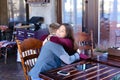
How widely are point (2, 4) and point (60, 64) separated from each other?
457cm

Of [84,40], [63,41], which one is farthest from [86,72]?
[84,40]

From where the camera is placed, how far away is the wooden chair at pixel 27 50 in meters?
2.28

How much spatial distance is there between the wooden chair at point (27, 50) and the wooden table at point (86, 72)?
1.71 feet

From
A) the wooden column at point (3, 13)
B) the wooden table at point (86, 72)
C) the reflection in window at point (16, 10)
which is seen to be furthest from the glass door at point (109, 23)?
the wooden column at point (3, 13)

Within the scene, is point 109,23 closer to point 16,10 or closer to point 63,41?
point 63,41

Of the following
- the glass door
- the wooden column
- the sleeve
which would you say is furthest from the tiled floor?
the sleeve

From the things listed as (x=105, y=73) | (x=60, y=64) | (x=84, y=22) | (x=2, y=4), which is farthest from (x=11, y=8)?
(x=105, y=73)

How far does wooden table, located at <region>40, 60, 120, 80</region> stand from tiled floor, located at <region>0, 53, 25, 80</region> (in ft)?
6.74

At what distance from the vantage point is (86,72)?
183 cm

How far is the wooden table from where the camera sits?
5.57 feet

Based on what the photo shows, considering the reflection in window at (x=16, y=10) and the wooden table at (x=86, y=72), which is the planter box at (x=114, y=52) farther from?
the reflection in window at (x=16, y=10)

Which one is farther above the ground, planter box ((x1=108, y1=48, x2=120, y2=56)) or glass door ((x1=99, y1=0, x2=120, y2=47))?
glass door ((x1=99, y1=0, x2=120, y2=47))

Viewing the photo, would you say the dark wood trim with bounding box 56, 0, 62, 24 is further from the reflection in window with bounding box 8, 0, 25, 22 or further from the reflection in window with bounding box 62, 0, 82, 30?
the reflection in window with bounding box 8, 0, 25, 22

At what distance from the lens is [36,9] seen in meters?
4.86
